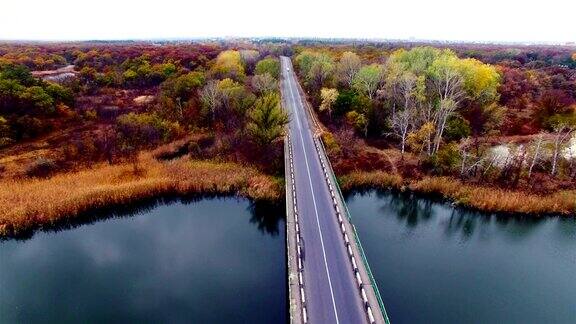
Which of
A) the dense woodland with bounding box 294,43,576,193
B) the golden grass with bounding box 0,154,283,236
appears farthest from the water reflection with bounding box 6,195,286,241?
the dense woodland with bounding box 294,43,576,193

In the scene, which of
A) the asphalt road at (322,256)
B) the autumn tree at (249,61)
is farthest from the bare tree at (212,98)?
the autumn tree at (249,61)

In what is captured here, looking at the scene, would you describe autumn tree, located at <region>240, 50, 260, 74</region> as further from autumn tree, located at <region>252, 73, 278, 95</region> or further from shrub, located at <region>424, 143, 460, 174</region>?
shrub, located at <region>424, 143, 460, 174</region>

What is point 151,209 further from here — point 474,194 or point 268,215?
point 474,194

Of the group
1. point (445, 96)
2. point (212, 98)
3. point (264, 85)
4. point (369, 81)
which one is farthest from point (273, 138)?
point (369, 81)

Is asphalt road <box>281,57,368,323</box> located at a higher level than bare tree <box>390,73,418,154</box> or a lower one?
lower

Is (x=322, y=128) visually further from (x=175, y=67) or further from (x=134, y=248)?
(x=175, y=67)

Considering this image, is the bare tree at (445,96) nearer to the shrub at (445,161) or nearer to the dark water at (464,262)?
the shrub at (445,161)
